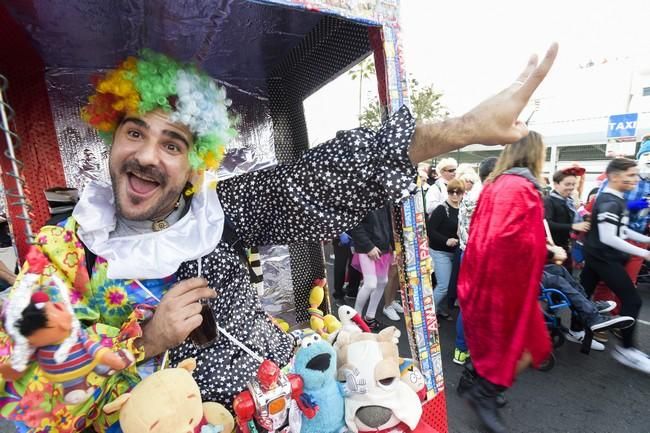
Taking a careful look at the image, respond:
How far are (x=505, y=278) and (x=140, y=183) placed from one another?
78.9 inches

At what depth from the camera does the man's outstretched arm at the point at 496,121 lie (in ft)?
3.23

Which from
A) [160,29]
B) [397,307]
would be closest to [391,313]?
[397,307]

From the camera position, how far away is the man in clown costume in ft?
3.39

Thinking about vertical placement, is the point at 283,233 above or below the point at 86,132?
below

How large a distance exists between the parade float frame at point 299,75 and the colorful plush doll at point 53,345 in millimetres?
660

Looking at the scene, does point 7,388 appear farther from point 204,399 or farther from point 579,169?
point 579,169

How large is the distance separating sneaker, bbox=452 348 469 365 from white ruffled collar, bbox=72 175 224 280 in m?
2.66

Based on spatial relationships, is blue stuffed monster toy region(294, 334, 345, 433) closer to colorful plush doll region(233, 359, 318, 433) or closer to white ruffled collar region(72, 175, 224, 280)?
colorful plush doll region(233, 359, 318, 433)

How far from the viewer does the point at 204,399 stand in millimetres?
1295

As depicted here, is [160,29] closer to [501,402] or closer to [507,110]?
[507,110]

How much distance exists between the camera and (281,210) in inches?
56.0

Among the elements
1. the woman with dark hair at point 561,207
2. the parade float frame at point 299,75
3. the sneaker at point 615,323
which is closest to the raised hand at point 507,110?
the parade float frame at point 299,75

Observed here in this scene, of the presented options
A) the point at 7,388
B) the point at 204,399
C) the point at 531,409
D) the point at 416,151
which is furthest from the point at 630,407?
the point at 7,388

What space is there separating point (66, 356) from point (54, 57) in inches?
62.0
